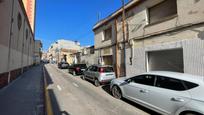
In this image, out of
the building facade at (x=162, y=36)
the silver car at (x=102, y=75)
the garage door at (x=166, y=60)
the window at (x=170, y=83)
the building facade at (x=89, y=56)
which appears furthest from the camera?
the building facade at (x=89, y=56)

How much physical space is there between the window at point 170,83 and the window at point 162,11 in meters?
5.54

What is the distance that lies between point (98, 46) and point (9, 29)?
9.90m

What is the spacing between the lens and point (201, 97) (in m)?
3.44

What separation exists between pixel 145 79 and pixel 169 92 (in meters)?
1.29

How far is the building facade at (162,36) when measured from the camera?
6880 mm

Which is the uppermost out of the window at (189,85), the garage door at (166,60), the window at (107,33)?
the window at (107,33)

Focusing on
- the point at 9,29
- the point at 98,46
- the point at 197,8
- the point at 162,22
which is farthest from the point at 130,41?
the point at 9,29

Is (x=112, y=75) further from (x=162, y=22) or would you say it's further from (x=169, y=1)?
(x=169, y=1)

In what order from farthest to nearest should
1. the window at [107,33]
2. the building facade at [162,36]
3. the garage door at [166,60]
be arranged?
the window at [107,33], the garage door at [166,60], the building facade at [162,36]

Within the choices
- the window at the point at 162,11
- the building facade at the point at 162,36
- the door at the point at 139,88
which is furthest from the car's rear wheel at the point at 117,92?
the window at the point at 162,11

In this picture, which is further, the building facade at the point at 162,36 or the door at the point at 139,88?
the building facade at the point at 162,36

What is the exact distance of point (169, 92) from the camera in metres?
4.22

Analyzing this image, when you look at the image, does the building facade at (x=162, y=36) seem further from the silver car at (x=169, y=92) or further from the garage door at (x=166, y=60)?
the silver car at (x=169, y=92)

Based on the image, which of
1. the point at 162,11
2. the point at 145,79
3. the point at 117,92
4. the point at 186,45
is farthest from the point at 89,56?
the point at 145,79
